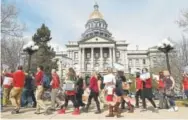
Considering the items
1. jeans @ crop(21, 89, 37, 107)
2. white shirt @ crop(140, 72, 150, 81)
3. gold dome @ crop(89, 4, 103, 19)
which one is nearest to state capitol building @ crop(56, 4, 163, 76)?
gold dome @ crop(89, 4, 103, 19)

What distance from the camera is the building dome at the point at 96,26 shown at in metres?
101

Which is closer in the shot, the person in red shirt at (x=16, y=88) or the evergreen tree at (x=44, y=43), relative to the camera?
the person in red shirt at (x=16, y=88)

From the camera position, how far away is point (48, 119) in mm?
8141

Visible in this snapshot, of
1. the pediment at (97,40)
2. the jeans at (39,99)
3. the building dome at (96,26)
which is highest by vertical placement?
the building dome at (96,26)

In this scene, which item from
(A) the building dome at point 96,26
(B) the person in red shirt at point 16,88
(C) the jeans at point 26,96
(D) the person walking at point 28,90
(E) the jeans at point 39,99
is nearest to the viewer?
(E) the jeans at point 39,99

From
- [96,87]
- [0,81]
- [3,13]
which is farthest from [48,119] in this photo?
[3,13]

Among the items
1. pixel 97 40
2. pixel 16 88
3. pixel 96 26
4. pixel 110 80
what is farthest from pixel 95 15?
pixel 110 80

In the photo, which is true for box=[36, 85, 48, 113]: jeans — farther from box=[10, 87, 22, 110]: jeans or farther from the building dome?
the building dome

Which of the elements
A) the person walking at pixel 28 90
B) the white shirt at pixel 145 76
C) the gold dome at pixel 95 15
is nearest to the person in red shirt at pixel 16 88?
the person walking at pixel 28 90

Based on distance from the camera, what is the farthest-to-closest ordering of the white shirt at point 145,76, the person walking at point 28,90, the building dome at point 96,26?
1. the building dome at point 96,26
2. the person walking at point 28,90
3. the white shirt at point 145,76

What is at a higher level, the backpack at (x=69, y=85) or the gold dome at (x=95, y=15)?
the gold dome at (x=95, y=15)

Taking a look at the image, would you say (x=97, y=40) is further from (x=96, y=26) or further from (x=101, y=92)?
(x=101, y=92)

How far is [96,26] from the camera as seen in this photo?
102m

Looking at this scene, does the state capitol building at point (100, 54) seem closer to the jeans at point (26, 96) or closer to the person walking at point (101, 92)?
the jeans at point (26, 96)
